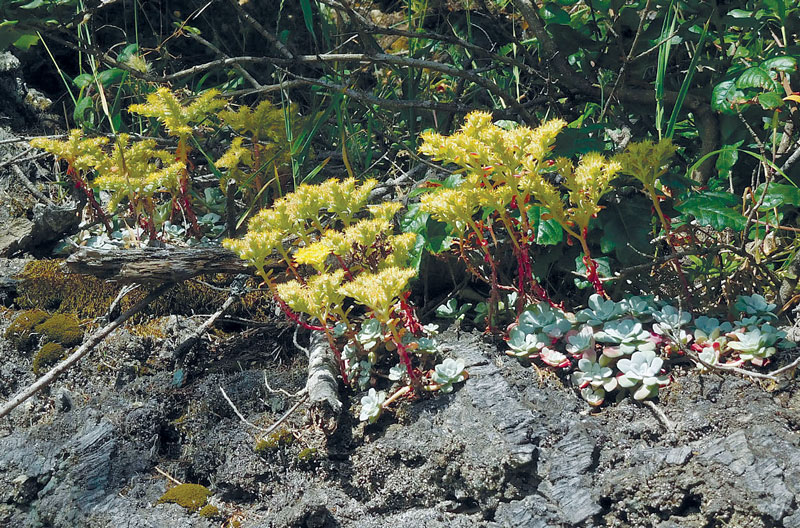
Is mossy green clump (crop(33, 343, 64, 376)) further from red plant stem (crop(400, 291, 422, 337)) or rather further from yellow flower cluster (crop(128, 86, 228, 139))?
red plant stem (crop(400, 291, 422, 337))

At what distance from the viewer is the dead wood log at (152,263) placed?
227cm

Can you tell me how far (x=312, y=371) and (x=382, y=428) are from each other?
0.29m

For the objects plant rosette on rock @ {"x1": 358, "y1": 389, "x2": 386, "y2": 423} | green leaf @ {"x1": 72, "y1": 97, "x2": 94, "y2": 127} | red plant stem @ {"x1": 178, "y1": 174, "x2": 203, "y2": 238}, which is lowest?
plant rosette on rock @ {"x1": 358, "y1": 389, "x2": 386, "y2": 423}

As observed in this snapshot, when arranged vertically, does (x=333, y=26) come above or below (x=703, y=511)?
above

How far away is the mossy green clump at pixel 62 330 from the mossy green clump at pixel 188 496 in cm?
92

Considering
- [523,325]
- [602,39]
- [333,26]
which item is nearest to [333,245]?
[523,325]

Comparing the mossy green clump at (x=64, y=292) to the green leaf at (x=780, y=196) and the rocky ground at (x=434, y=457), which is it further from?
the green leaf at (x=780, y=196)

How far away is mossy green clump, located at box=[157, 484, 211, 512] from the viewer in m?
1.84

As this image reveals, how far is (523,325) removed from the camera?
1.98 meters

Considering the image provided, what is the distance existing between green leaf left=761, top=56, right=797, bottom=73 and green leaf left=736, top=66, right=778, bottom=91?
2cm

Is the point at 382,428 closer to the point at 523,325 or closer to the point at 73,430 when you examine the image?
the point at 523,325

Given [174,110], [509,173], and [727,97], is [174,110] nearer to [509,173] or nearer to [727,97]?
[509,173]

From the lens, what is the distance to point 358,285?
70.6 inches

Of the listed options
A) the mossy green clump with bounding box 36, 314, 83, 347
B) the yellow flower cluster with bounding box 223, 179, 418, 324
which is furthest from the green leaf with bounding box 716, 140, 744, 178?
the mossy green clump with bounding box 36, 314, 83, 347
